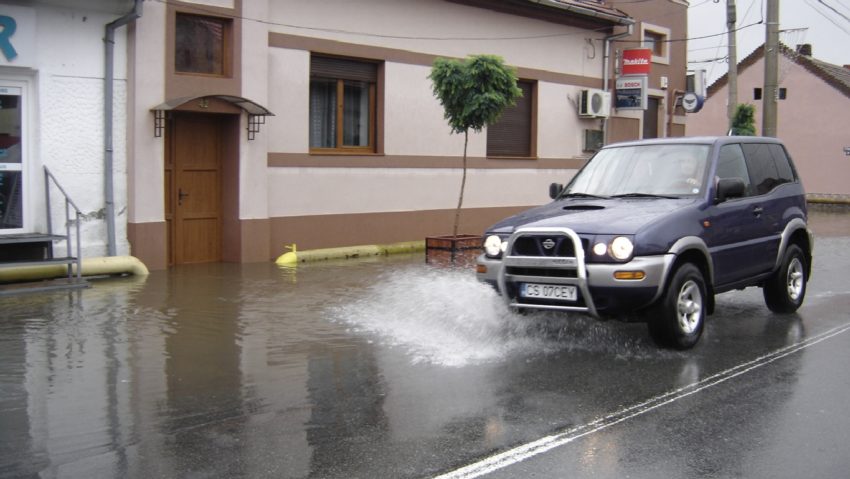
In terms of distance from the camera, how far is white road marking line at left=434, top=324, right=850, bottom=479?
4.99 metres

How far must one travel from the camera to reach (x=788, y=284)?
9891mm

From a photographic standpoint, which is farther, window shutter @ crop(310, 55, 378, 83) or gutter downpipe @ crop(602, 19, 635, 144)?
gutter downpipe @ crop(602, 19, 635, 144)

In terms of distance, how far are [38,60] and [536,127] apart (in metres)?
11.1

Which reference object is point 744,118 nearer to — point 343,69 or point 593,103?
point 593,103

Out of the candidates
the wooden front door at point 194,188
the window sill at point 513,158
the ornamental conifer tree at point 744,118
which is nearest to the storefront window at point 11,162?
the wooden front door at point 194,188

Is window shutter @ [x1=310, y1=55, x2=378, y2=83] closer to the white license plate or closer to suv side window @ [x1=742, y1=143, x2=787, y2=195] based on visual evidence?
suv side window @ [x1=742, y1=143, x2=787, y2=195]

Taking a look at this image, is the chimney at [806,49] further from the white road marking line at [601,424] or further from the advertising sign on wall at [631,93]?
the white road marking line at [601,424]

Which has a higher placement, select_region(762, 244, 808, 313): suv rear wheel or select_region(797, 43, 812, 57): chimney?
select_region(797, 43, 812, 57): chimney

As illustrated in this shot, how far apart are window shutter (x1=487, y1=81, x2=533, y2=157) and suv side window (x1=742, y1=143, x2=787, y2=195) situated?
9.21 metres

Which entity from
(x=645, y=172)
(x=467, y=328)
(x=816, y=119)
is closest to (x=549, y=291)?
(x=467, y=328)

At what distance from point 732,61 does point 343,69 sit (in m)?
11.6

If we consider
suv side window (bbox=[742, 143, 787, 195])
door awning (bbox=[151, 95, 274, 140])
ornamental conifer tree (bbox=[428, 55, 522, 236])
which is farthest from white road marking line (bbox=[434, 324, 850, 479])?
door awning (bbox=[151, 95, 274, 140])

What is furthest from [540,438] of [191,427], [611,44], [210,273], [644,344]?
[611,44]

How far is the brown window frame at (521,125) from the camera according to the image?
62.1 ft
